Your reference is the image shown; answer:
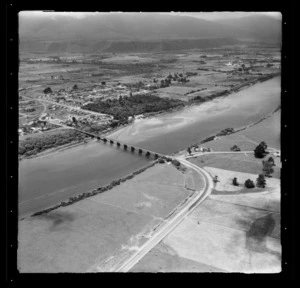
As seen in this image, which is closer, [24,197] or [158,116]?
[24,197]

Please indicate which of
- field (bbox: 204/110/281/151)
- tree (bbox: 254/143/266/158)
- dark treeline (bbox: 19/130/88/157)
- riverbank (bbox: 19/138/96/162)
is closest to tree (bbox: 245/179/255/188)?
tree (bbox: 254/143/266/158)

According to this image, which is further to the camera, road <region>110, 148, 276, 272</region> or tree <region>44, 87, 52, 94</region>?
tree <region>44, 87, 52, 94</region>

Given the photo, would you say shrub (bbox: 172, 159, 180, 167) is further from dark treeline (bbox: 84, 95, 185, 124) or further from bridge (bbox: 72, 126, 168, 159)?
dark treeline (bbox: 84, 95, 185, 124)

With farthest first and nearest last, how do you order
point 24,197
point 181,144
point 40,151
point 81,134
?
point 81,134, point 181,144, point 40,151, point 24,197

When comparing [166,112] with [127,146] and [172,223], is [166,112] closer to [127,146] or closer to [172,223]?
[127,146]
